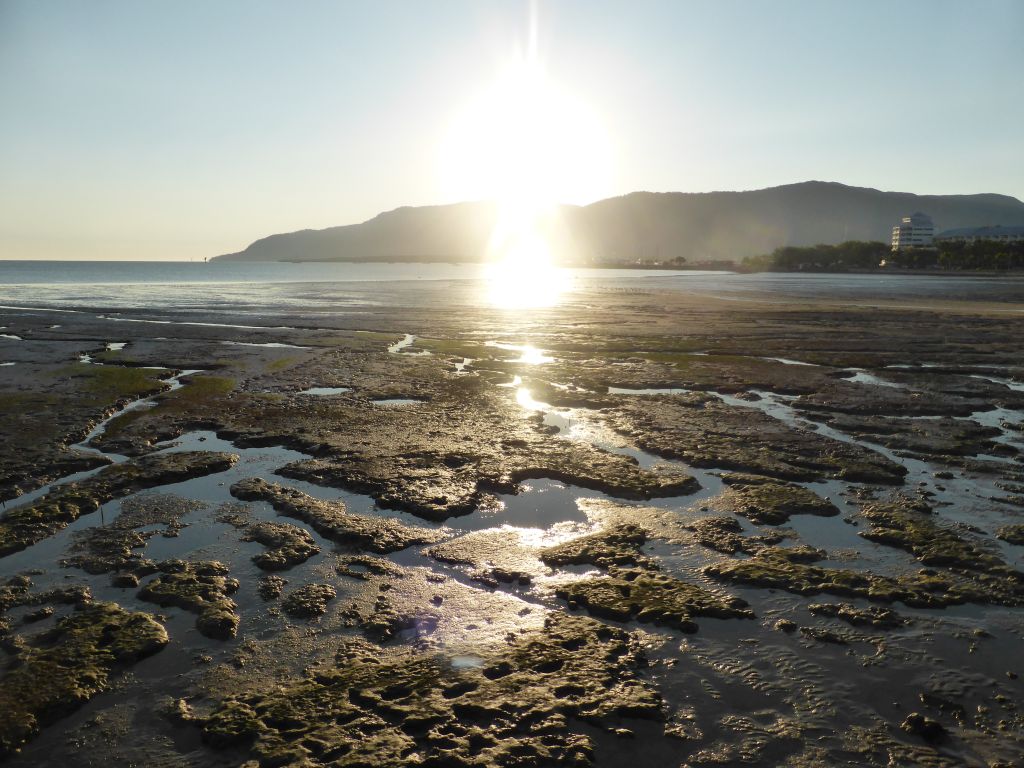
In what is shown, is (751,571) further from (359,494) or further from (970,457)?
(970,457)

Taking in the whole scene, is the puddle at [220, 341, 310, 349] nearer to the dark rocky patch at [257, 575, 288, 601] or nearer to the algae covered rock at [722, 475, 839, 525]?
the dark rocky patch at [257, 575, 288, 601]

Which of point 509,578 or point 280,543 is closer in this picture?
point 509,578

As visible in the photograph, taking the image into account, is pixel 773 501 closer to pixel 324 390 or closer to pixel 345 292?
pixel 324 390

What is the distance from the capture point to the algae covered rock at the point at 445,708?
550 cm

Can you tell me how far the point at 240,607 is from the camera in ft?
25.7

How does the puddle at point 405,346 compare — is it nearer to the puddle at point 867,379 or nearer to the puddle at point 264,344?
the puddle at point 264,344

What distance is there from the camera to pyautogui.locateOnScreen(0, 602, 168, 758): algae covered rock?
588 cm

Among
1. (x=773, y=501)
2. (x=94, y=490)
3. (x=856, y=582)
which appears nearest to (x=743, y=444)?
(x=773, y=501)

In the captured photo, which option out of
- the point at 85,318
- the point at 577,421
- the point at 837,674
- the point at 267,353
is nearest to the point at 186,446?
the point at 577,421

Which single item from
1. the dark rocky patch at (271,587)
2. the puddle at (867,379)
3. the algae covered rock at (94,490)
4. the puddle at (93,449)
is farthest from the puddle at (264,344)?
the dark rocky patch at (271,587)

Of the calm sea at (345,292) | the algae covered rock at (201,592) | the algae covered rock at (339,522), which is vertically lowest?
the algae covered rock at (201,592)

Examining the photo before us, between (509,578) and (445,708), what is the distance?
8.67 feet

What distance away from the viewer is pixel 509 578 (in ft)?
28.0

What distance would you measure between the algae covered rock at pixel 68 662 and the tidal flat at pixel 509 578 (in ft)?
0.10
